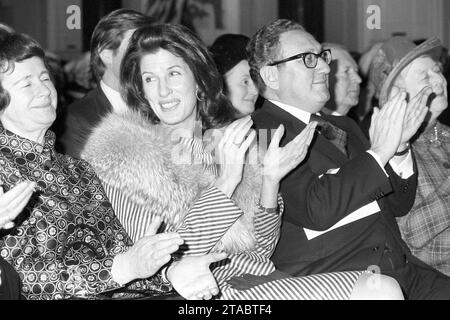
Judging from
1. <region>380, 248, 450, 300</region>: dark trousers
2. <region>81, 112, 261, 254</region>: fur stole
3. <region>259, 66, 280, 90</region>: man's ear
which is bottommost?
<region>380, 248, 450, 300</region>: dark trousers

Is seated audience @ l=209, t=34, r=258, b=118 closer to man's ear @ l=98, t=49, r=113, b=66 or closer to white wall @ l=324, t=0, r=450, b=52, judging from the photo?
man's ear @ l=98, t=49, r=113, b=66

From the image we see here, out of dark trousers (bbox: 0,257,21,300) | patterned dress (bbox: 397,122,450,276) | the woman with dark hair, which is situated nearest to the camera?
dark trousers (bbox: 0,257,21,300)

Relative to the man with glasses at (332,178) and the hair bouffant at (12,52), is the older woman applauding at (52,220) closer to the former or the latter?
the hair bouffant at (12,52)

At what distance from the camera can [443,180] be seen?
3.30 m

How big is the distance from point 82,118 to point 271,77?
977 mm

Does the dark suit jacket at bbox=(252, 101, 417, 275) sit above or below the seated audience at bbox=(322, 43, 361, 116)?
below

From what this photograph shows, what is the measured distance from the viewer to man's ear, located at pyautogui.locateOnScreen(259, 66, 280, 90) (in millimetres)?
3002

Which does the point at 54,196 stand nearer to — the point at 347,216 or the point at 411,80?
the point at 347,216

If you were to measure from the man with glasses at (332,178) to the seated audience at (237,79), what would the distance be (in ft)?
2.22

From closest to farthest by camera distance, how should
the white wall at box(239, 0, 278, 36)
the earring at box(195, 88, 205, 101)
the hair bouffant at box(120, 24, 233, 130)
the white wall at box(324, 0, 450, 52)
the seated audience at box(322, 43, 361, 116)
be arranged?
1. the hair bouffant at box(120, 24, 233, 130)
2. the earring at box(195, 88, 205, 101)
3. the seated audience at box(322, 43, 361, 116)
4. the white wall at box(324, 0, 450, 52)
5. the white wall at box(239, 0, 278, 36)

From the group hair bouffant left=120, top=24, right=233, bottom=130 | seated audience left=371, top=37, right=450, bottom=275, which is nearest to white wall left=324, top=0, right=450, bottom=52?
seated audience left=371, top=37, right=450, bottom=275

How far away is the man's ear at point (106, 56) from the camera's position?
3.62m

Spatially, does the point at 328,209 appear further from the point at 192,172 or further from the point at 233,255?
the point at 192,172
